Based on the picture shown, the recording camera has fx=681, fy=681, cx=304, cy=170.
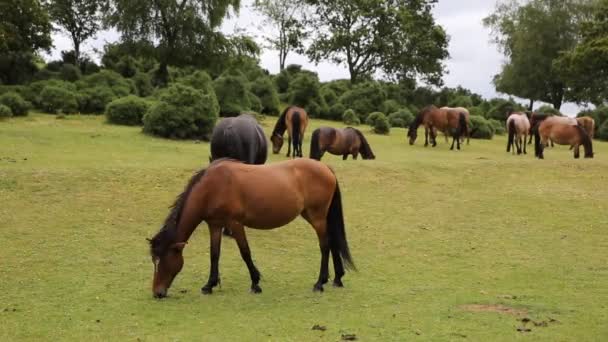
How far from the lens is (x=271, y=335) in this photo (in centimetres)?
608

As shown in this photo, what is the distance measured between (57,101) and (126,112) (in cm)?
332

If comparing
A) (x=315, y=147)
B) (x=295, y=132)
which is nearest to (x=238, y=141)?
(x=315, y=147)

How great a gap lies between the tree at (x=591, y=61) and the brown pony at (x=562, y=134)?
14738 mm

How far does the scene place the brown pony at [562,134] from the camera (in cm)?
2062

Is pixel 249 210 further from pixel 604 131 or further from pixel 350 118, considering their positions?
pixel 604 131

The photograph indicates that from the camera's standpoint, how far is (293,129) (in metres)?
19.1

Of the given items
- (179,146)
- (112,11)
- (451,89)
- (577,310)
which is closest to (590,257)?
(577,310)

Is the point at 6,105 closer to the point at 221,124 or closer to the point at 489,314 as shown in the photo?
the point at 221,124

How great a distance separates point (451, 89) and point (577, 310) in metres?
38.2

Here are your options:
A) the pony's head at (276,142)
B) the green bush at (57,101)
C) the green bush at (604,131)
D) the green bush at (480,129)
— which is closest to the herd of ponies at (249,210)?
the pony's head at (276,142)

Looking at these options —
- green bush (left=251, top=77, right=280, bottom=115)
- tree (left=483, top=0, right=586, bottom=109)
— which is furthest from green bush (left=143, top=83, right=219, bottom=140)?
tree (left=483, top=0, right=586, bottom=109)

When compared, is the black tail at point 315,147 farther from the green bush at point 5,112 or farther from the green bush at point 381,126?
the green bush at point 5,112

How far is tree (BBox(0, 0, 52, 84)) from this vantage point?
26.3m

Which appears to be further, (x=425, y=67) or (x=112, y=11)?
(x=425, y=67)
